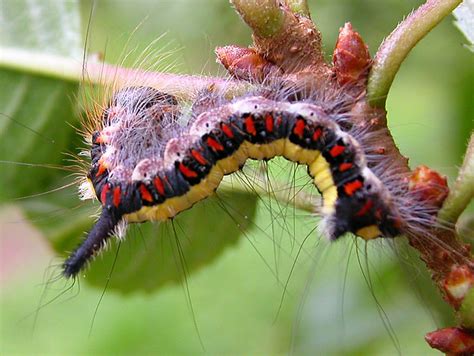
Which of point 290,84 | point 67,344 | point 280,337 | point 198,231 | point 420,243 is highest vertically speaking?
point 290,84

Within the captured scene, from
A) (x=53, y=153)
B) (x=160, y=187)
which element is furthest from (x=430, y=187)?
(x=53, y=153)

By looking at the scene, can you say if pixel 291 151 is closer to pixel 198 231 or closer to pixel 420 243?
pixel 420 243

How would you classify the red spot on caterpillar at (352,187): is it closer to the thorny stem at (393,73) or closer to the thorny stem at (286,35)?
the thorny stem at (393,73)

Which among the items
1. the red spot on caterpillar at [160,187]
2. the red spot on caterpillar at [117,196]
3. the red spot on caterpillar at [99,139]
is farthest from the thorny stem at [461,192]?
the red spot on caterpillar at [99,139]

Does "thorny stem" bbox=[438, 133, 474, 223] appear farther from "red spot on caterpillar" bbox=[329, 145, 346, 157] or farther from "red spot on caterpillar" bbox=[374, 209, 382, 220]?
"red spot on caterpillar" bbox=[329, 145, 346, 157]

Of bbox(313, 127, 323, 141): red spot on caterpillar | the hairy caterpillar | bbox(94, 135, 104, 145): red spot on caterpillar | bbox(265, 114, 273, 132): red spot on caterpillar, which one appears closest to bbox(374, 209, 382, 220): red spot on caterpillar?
the hairy caterpillar

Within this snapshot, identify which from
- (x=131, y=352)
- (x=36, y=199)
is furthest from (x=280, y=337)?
(x=36, y=199)

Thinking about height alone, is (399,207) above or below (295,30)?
below
